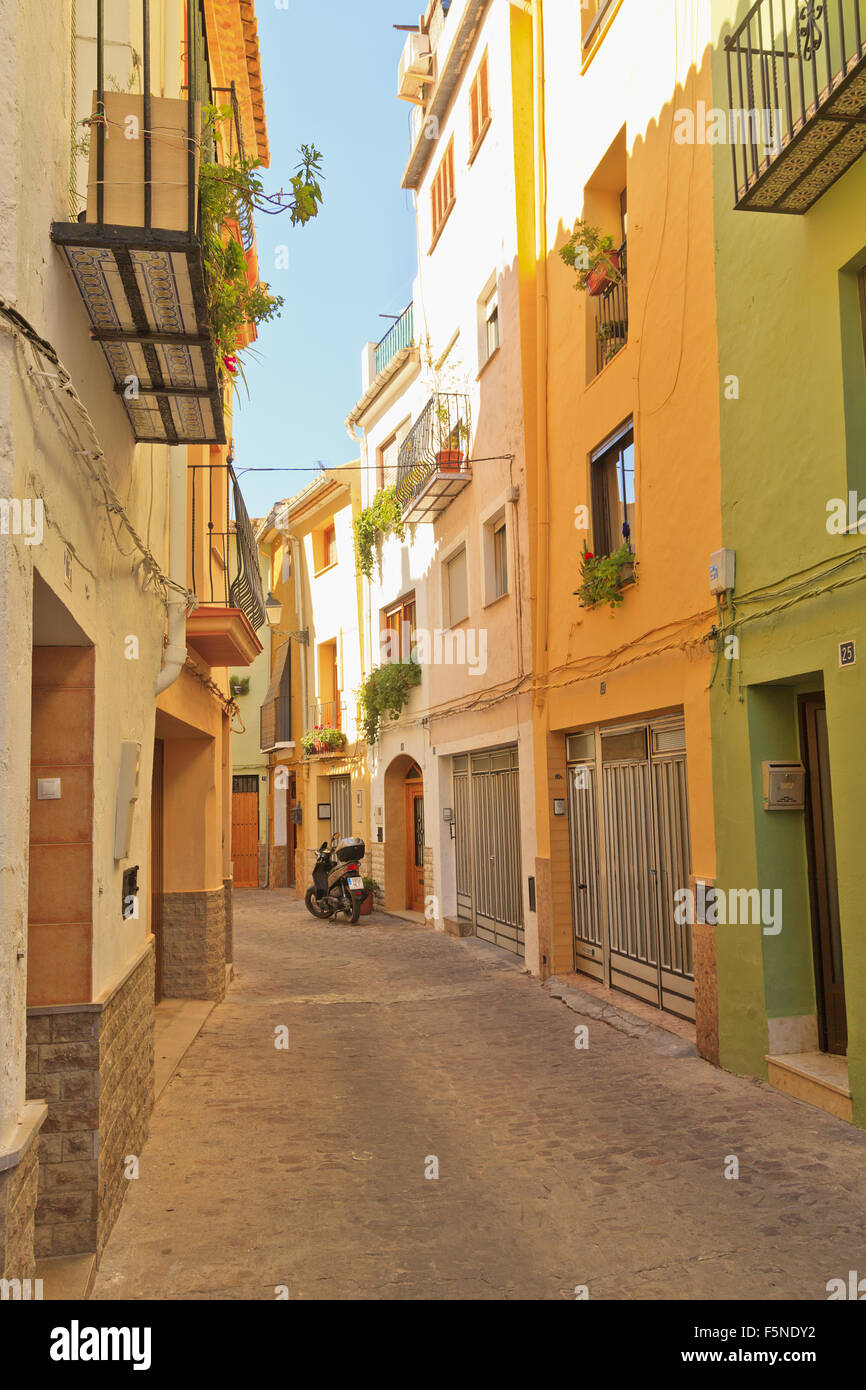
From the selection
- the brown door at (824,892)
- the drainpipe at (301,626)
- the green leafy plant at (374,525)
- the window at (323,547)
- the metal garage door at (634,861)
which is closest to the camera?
the brown door at (824,892)

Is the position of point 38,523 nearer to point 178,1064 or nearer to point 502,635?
point 178,1064

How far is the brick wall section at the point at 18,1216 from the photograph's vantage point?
2906mm

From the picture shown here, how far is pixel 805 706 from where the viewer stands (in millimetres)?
7016

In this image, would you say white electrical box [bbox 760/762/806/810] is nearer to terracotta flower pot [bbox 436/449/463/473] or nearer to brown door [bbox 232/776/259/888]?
terracotta flower pot [bbox 436/449/463/473]

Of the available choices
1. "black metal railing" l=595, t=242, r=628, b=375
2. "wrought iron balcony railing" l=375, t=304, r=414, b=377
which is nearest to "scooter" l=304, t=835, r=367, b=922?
"wrought iron balcony railing" l=375, t=304, r=414, b=377

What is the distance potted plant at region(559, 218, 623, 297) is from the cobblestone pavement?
6.63 meters

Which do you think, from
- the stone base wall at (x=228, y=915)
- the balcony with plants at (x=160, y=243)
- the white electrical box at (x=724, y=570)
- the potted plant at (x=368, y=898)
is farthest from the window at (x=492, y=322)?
the potted plant at (x=368, y=898)

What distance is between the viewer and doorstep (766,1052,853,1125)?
5902 mm

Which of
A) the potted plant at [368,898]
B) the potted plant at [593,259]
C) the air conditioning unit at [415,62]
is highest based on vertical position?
the air conditioning unit at [415,62]

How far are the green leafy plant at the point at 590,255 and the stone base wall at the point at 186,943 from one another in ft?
22.7

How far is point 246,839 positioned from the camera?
27531 mm

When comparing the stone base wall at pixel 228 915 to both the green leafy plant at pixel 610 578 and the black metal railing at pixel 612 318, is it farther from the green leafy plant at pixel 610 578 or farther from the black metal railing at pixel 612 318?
the black metal railing at pixel 612 318

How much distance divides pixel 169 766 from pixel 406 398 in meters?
10.0
